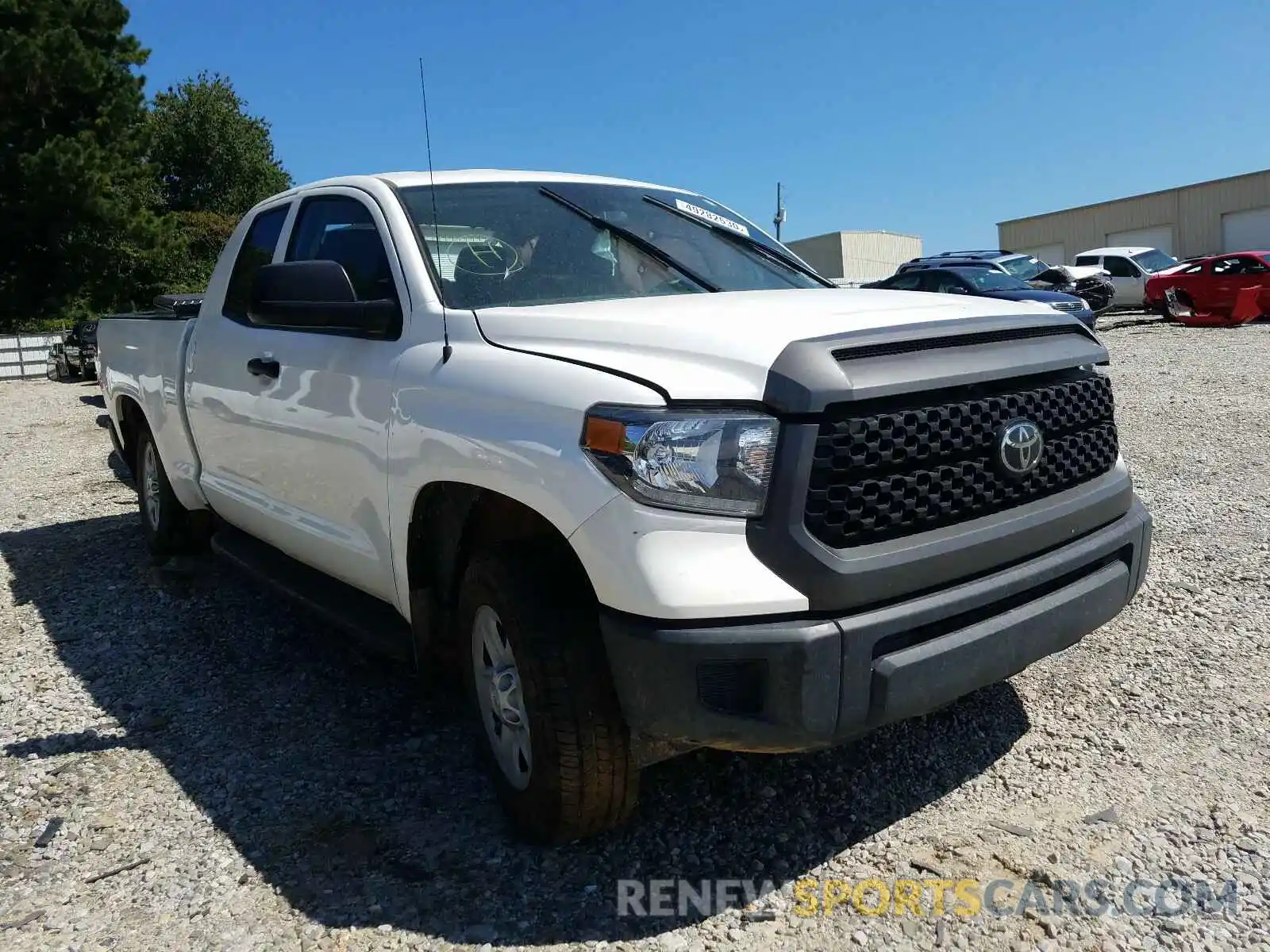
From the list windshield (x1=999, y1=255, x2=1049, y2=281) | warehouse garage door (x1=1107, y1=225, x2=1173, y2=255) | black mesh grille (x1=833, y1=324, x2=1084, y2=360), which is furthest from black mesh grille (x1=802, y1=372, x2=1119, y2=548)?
warehouse garage door (x1=1107, y1=225, x2=1173, y2=255)

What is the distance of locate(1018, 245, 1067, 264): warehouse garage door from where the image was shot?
45.7 m

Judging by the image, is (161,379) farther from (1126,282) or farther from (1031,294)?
(1126,282)

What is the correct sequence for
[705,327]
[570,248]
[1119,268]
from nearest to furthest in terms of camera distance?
[705,327], [570,248], [1119,268]

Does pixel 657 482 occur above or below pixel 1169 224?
below

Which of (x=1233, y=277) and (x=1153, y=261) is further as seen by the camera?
(x=1153, y=261)

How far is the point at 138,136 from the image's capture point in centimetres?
2892

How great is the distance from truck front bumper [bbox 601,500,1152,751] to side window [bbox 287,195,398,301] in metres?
1.61

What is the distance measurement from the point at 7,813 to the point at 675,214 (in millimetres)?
3021

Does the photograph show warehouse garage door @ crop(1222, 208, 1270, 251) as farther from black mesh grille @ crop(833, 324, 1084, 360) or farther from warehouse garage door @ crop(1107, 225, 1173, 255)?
black mesh grille @ crop(833, 324, 1084, 360)

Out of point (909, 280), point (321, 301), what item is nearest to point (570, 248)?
point (321, 301)

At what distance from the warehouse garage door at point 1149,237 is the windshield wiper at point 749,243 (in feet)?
137

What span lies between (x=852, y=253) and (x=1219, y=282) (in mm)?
27079

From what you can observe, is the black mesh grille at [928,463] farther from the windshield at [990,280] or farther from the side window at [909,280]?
the side window at [909,280]

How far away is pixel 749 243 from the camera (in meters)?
4.13
